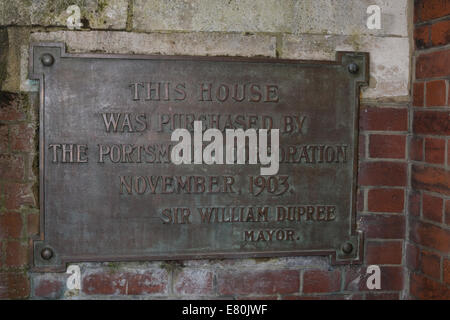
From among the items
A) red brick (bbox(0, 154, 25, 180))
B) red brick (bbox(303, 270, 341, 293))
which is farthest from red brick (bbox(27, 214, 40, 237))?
red brick (bbox(303, 270, 341, 293))

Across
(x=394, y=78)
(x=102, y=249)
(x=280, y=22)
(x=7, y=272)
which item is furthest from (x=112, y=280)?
(x=394, y=78)

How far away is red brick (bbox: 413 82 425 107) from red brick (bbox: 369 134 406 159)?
0.55ft

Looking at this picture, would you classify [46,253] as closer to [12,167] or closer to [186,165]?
[12,167]

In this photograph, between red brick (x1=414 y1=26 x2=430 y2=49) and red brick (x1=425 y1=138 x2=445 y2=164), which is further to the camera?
red brick (x1=414 y1=26 x2=430 y2=49)

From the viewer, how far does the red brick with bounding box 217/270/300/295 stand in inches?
80.7

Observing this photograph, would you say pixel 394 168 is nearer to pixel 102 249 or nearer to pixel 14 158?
pixel 102 249

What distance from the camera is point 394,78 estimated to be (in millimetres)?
2098

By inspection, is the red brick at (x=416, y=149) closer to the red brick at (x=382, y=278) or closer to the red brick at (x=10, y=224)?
the red brick at (x=382, y=278)

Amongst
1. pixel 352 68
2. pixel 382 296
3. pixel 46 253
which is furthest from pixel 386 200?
pixel 46 253

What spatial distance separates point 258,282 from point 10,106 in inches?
52.7

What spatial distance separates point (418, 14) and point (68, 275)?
1971 millimetres

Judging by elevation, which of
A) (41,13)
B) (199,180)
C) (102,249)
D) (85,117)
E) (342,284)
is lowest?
(342,284)

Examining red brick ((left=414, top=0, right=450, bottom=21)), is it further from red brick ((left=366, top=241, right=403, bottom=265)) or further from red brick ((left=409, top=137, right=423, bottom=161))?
red brick ((left=366, top=241, right=403, bottom=265))

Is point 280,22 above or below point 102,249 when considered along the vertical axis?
above
